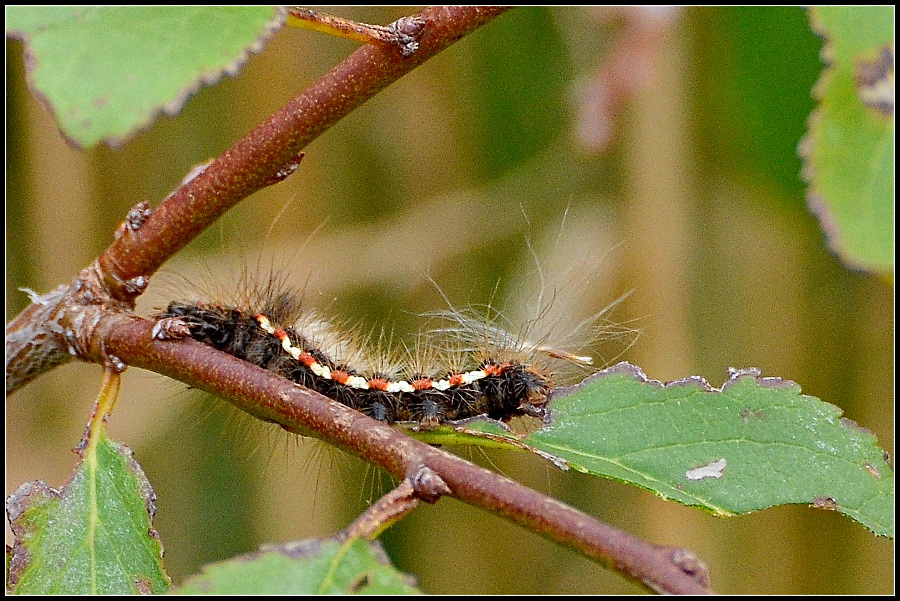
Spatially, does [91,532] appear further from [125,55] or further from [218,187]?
[125,55]

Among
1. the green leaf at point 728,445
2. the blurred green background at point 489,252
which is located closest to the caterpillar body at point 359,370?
the green leaf at point 728,445

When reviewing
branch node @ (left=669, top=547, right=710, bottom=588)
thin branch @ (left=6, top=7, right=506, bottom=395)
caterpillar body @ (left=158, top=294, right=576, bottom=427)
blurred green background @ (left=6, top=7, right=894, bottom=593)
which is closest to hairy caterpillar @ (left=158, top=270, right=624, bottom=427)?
caterpillar body @ (left=158, top=294, right=576, bottom=427)

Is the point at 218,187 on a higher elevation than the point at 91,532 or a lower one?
higher

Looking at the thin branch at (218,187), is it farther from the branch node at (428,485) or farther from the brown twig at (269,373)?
the branch node at (428,485)

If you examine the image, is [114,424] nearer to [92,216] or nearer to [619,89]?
[92,216]

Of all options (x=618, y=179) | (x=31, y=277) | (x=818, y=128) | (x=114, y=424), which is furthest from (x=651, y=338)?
(x=818, y=128)

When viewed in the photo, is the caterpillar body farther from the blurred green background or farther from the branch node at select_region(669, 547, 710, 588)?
the blurred green background

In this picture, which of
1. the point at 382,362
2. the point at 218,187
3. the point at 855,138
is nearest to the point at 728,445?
the point at 855,138
